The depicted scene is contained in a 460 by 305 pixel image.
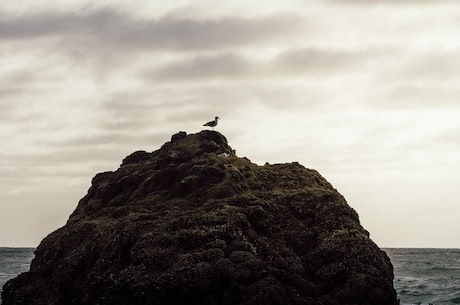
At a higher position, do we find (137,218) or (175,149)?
(175,149)

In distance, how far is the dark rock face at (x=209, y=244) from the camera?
1329 inches

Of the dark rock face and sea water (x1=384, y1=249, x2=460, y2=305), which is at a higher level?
the dark rock face

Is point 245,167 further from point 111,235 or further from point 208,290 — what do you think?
point 208,290

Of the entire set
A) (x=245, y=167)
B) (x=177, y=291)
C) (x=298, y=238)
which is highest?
(x=245, y=167)

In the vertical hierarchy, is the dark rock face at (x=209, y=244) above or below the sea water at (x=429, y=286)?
above

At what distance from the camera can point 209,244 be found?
35.6m

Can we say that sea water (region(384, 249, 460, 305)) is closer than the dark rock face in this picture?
No

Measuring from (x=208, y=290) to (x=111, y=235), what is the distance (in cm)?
836

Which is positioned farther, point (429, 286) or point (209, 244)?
point (429, 286)

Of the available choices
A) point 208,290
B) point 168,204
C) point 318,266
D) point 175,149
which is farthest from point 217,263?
point 175,149

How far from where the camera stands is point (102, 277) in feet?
117

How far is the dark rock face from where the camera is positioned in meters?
33.8

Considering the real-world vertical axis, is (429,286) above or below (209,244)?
below

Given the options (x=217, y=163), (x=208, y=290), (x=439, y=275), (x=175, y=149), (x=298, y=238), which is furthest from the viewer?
(x=439, y=275)
